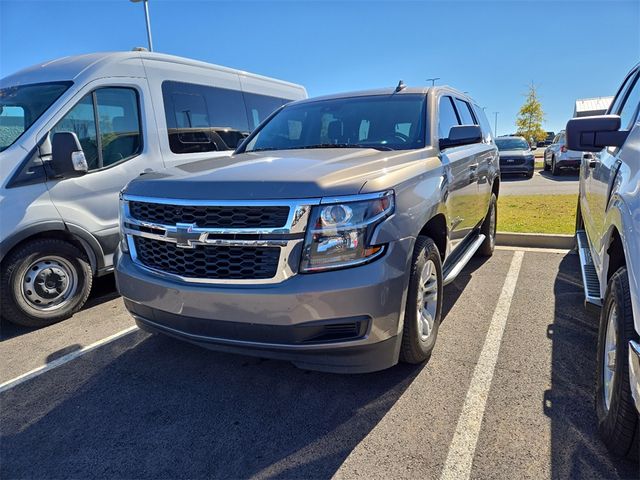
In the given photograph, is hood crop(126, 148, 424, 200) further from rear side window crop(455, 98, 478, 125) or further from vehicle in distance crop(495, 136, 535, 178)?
vehicle in distance crop(495, 136, 535, 178)

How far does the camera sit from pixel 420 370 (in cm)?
300

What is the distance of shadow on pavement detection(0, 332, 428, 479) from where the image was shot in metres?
2.22

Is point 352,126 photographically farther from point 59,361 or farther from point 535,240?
point 535,240

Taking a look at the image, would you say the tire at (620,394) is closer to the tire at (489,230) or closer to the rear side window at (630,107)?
Result: the rear side window at (630,107)

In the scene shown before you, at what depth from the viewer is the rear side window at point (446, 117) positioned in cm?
379

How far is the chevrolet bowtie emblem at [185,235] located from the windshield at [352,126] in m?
1.54

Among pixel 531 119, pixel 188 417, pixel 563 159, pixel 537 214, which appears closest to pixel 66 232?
pixel 188 417

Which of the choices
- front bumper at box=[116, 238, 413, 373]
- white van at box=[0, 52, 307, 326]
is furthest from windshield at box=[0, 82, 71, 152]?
front bumper at box=[116, 238, 413, 373]

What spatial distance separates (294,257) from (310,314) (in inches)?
12.0

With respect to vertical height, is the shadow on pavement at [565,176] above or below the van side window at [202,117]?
below

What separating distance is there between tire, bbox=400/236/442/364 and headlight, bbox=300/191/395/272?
478mm

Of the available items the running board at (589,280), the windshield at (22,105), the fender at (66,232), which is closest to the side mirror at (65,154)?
the windshield at (22,105)

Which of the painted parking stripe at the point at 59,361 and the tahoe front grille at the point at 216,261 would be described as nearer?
the tahoe front grille at the point at 216,261

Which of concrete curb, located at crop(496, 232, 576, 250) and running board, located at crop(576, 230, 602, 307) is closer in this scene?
running board, located at crop(576, 230, 602, 307)
